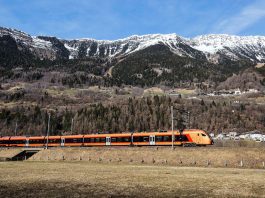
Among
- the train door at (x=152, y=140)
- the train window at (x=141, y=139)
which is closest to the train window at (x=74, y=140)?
the train window at (x=141, y=139)

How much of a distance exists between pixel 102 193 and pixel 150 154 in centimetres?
4396

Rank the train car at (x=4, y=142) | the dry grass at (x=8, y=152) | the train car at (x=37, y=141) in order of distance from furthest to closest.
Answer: the train car at (x=4, y=142) < the train car at (x=37, y=141) < the dry grass at (x=8, y=152)

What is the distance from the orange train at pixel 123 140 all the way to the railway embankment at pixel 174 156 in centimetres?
587

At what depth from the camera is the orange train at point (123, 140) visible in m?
69.8

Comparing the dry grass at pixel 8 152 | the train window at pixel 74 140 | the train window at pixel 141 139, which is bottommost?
the dry grass at pixel 8 152

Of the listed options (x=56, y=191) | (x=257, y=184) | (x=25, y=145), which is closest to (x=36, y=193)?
(x=56, y=191)

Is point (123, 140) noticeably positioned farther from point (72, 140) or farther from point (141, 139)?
point (72, 140)

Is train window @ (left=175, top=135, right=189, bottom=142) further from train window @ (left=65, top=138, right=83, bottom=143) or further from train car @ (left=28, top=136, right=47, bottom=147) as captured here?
train car @ (left=28, top=136, right=47, bottom=147)

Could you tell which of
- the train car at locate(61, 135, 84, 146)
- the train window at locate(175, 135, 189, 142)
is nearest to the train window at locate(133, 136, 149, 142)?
the train window at locate(175, 135, 189, 142)

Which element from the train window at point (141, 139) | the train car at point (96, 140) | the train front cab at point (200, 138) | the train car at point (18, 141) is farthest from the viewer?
the train car at point (18, 141)

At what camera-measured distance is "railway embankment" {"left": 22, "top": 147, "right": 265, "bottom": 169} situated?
56.6m

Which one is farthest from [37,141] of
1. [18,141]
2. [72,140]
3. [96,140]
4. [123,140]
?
[123,140]

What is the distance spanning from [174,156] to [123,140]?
19965 mm

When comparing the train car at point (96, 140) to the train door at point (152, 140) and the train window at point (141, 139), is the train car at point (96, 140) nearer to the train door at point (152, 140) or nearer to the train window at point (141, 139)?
the train window at point (141, 139)
